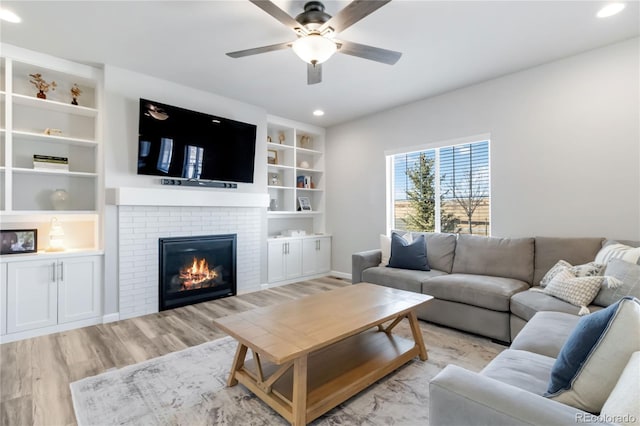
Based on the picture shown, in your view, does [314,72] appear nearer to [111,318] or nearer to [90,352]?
[90,352]

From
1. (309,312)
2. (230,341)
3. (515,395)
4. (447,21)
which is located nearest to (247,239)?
(230,341)

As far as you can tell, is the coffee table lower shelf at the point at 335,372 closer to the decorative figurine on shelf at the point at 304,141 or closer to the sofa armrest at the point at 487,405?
the sofa armrest at the point at 487,405

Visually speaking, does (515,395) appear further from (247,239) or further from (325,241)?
(325,241)

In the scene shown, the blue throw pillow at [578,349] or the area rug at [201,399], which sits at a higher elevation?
the blue throw pillow at [578,349]

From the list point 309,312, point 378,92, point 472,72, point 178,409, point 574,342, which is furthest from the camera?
point 378,92

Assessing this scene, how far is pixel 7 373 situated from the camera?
2.26 metres

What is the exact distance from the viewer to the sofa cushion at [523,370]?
131 centimetres

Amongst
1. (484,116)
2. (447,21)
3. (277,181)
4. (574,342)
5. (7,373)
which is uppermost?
(447,21)

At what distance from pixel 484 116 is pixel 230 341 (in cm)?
379

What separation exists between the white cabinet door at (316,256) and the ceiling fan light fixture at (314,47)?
3.44 m

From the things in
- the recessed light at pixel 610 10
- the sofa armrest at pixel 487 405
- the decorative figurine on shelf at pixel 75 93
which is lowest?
the sofa armrest at pixel 487 405

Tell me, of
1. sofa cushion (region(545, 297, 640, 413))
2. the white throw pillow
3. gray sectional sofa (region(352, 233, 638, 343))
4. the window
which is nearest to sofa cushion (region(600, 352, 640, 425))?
sofa cushion (region(545, 297, 640, 413))

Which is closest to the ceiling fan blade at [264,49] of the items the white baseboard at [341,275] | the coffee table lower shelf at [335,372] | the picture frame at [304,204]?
the coffee table lower shelf at [335,372]

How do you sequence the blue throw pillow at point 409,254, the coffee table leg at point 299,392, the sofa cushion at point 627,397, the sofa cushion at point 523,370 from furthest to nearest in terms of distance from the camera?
1. the blue throw pillow at point 409,254
2. the coffee table leg at point 299,392
3. the sofa cushion at point 523,370
4. the sofa cushion at point 627,397
